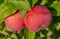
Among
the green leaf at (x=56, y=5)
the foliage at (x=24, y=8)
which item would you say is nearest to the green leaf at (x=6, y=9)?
the foliage at (x=24, y=8)

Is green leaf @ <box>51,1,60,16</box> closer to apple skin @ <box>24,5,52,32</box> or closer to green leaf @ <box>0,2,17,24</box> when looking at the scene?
apple skin @ <box>24,5,52,32</box>

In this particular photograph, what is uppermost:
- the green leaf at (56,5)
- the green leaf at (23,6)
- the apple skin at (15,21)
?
the green leaf at (23,6)

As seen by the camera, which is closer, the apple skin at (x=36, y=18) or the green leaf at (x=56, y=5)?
the apple skin at (x=36, y=18)

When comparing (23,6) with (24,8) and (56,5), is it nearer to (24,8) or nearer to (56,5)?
(24,8)

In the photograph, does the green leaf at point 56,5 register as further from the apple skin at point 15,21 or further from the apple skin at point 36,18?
the apple skin at point 15,21

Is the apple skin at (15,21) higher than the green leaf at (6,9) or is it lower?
lower

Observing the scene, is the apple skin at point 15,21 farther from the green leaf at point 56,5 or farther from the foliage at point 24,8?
the green leaf at point 56,5

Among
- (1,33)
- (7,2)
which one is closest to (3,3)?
(7,2)

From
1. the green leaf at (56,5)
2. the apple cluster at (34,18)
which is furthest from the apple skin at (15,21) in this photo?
the green leaf at (56,5)

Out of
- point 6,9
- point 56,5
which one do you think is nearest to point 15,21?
point 6,9
